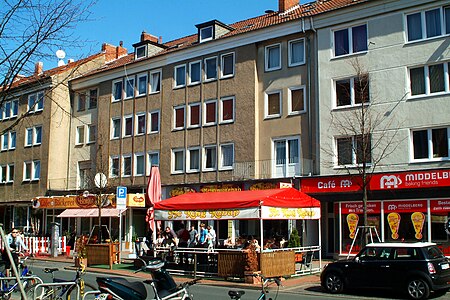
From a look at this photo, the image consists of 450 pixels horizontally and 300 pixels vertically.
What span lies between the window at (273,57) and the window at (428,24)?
287 inches

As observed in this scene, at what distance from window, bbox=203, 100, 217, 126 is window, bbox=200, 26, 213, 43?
13.9ft

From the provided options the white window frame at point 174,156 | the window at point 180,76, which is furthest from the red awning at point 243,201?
the window at point 180,76

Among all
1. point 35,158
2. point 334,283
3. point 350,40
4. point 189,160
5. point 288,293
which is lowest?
point 288,293

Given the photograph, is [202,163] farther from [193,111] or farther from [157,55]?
[157,55]

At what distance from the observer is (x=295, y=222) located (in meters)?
28.8

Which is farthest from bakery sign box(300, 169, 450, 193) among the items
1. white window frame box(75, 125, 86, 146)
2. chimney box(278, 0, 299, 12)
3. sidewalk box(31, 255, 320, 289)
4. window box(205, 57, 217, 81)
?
white window frame box(75, 125, 86, 146)

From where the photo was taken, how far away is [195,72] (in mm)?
34375

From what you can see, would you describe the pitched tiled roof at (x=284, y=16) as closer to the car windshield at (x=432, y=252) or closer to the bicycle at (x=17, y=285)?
the car windshield at (x=432, y=252)

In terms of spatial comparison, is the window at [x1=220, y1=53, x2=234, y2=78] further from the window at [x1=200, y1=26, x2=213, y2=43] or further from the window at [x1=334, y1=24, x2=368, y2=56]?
the window at [x1=334, y1=24, x2=368, y2=56]

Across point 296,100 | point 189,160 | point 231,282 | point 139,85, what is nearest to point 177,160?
point 189,160

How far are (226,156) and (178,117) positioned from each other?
4719 mm

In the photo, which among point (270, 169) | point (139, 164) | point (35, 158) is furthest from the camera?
point (35, 158)

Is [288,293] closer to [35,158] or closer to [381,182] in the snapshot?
[381,182]

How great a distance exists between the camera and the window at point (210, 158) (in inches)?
1292
